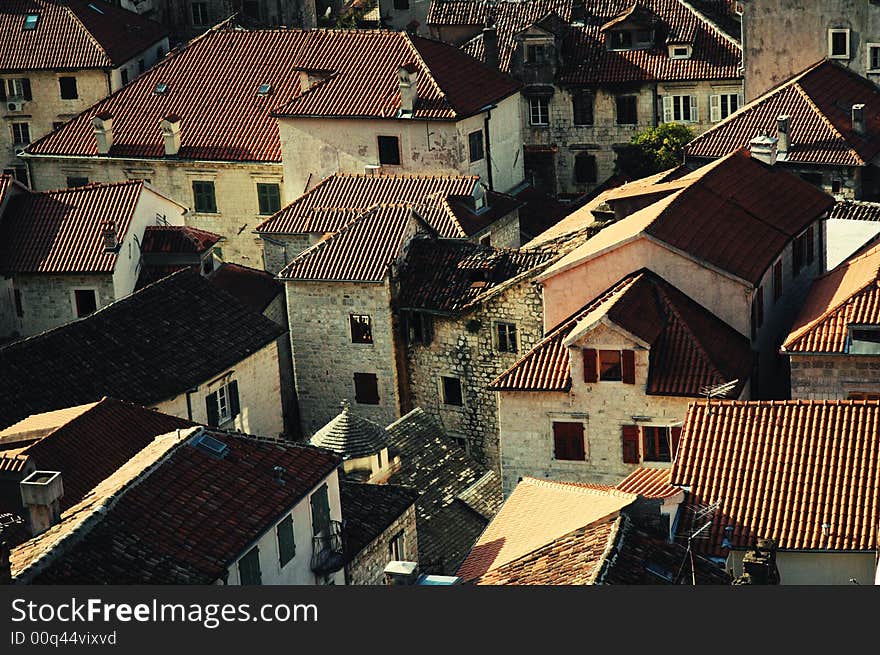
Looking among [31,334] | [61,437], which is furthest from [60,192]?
[61,437]

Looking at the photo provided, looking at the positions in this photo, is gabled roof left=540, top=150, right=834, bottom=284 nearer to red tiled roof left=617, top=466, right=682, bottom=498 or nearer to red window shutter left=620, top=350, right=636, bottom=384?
red window shutter left=620, top=350, right=636, bottom=384

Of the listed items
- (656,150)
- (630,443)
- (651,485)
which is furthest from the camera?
(656,150)

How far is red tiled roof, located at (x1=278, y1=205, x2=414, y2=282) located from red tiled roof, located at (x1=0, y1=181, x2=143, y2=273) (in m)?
8.27

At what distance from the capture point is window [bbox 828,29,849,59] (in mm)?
88375

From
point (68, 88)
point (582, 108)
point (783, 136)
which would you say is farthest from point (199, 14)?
point (783, 136)

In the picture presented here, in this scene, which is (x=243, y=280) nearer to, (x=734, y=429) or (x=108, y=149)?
(x=108, y=149)

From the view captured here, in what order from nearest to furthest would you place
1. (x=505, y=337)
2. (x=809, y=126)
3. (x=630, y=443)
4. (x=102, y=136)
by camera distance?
(x=630, y=443) → (x=505, y=337) → (x=809, y=126) → (x=102, y=136)

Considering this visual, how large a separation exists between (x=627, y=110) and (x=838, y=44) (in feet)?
42.1

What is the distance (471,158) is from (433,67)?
15.1ft

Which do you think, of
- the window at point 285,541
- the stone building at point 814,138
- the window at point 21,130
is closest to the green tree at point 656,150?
the stone building at point 814,138

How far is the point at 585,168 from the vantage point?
9925 centimetres

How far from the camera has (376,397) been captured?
71938 mm

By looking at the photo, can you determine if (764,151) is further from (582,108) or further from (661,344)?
(582,108)

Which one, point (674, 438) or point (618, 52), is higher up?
point (618, 52)
